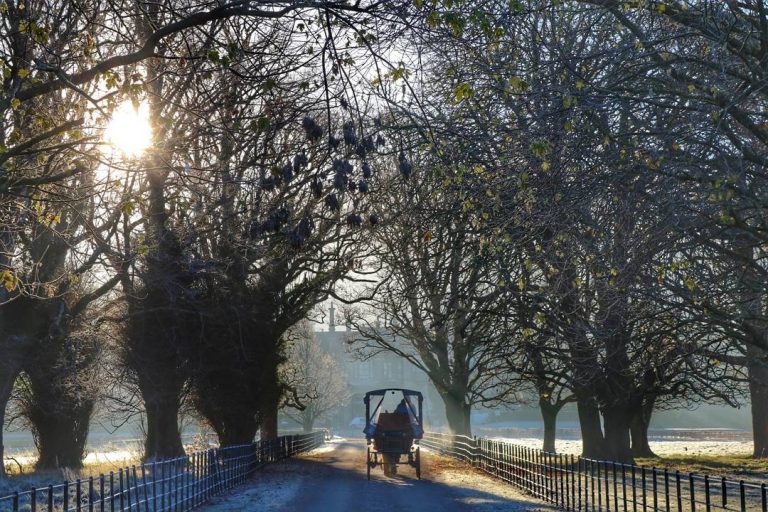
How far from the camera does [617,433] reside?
103 ft

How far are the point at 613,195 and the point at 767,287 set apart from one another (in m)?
3.14

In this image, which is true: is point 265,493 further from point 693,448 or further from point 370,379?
point 370,379

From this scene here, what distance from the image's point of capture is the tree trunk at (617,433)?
1227 inches

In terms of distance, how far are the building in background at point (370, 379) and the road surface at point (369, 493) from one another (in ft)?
275

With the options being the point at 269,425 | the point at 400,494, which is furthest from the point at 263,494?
the point at 269,425

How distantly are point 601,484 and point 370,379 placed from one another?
4188 inches

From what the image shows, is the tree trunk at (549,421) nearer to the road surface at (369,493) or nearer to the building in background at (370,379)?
the road surface at (369,493)

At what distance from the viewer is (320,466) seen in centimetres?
3438

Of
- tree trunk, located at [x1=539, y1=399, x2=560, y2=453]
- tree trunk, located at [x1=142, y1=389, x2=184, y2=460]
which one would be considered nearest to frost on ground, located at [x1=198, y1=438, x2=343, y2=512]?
tree trunk, located at [x1=142, y1=389, x2=184, y2=460]

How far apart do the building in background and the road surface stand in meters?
83.7

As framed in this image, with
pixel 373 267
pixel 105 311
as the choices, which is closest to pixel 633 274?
pixel 373 267

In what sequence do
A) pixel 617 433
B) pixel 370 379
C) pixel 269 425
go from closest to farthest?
pixel 617 433, pixel 269 425, pixel 370 379

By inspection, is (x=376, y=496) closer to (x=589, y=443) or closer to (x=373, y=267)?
(x=373, y=267)

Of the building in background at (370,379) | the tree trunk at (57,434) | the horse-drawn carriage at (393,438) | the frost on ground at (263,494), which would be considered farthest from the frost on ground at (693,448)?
the building in background at (370,379)
